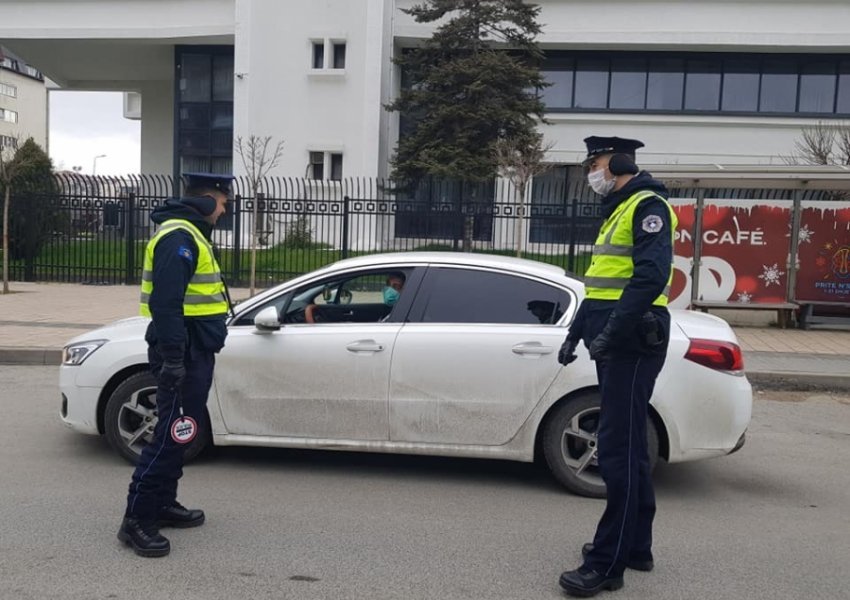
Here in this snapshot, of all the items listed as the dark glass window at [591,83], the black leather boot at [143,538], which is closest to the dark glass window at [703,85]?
the dark glass window at [591,83]

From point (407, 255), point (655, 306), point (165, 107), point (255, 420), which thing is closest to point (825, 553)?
point (655, 306)

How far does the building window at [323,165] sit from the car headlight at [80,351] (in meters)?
21.9

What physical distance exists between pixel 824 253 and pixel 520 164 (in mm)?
6375

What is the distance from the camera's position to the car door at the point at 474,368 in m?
5.05

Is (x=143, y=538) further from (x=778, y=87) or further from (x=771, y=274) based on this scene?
(x=778, y=87)

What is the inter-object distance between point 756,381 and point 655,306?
242 inches

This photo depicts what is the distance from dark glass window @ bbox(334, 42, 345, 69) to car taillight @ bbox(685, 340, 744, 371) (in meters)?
23.8

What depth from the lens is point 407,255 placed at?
5.55 m

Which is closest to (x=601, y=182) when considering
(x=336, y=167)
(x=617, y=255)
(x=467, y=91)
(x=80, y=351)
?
(x=617, y=255)

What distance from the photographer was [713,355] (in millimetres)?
5031

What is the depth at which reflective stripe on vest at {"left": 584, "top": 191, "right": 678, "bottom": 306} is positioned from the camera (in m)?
3.62

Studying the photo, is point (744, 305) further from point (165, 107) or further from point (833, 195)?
point (165, 107)

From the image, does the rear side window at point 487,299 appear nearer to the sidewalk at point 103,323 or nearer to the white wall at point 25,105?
the sidewalk at point 103,323

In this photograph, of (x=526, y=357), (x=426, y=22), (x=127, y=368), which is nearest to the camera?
(x=526, y=357)
